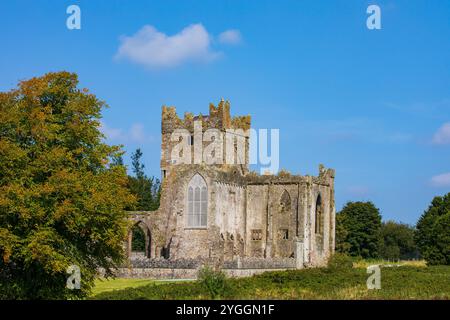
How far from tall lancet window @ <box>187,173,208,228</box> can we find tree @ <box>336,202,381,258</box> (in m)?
38.9

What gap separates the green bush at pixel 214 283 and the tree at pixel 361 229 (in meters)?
74.3

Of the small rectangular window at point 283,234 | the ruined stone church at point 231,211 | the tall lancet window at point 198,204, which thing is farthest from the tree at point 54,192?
the small rectangular window at point 283,234

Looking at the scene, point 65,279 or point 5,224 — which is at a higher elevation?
point 5,224

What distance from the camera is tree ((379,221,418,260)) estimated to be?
11838 centimetres

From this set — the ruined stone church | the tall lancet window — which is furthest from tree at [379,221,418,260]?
the tall lancet window

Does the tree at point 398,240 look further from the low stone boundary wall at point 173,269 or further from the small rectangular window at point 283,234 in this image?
the low stone boundary wall at point 173,269

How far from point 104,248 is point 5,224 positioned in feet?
18.5

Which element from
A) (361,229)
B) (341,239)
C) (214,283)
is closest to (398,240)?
(361,229)

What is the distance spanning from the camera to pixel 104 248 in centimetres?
4044

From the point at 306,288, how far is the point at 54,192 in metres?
11.5

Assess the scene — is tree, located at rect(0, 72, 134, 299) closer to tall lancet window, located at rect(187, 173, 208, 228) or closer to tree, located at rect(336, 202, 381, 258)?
tall lancet window, located at rect(187, 173, 208, 228)

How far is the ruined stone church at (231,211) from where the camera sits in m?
67.8

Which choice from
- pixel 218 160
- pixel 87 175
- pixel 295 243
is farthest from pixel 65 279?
pixel 218 160
